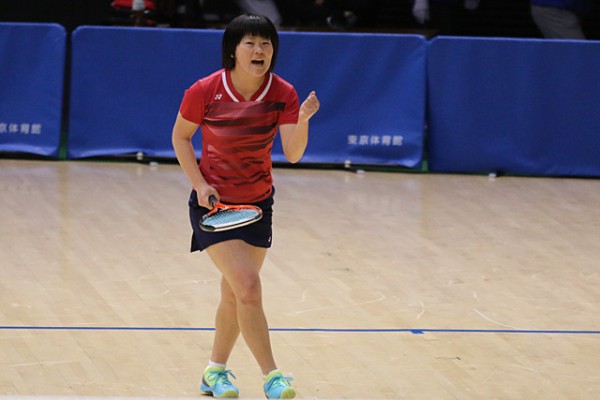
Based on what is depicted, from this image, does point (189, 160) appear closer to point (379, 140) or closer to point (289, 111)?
point (289, 111)

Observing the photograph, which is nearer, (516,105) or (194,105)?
(194,105)

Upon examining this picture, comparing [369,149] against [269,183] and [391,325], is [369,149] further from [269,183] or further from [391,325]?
[269,183]

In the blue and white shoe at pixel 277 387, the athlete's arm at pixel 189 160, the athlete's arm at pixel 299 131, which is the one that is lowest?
the blue and white shoe at pixel 277 387

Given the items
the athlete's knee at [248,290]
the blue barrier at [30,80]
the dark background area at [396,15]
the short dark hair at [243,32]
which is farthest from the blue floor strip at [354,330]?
the dark background area at [396,15]

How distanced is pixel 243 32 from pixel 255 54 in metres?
0.11

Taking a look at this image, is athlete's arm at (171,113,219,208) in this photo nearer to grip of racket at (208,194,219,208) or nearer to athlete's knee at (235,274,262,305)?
grip of racket at (208,194,219,208)

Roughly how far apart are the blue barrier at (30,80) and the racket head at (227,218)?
22.2 ft

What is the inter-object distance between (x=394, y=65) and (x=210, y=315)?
5.01 meters

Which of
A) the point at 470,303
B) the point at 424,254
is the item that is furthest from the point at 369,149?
the point at 470,303

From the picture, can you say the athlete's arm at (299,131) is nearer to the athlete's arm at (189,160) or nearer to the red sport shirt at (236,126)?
the red sport shirt at (236,126)

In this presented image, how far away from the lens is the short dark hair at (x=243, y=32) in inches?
200

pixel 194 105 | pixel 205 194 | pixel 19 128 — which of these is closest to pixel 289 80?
pixel 19 128

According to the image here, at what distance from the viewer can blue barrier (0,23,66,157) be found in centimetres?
1142

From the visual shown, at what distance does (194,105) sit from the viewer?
16.9 ft
